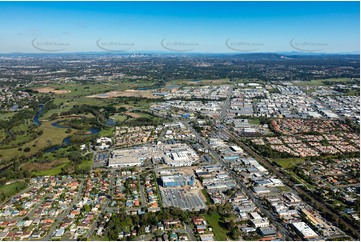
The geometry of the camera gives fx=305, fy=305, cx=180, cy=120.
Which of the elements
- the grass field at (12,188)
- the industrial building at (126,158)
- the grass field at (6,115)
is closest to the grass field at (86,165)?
the industrial building at (126,158)

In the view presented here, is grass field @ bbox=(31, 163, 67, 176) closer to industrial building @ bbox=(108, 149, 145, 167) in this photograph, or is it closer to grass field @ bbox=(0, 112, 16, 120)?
industrial building @ bbox=(108, 149, 145, 167)

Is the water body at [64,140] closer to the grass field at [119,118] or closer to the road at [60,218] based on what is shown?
the grass field at [119,118]

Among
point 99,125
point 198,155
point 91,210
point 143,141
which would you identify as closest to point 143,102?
point 99,125

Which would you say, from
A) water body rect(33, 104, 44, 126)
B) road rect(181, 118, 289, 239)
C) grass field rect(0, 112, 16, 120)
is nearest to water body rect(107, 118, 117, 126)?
water body rect(33, 104, 44, 126)

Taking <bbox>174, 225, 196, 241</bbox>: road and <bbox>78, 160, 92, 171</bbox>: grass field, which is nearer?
<bbox>174, 225, 196, 241</bbox>: road

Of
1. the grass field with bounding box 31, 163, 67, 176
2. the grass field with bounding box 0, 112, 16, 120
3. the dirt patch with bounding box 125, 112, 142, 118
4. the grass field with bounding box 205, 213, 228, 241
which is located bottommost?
the dirt patch with bounding box 125, 112, 142, 118

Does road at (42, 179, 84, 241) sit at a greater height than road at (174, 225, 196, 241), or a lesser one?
lesser

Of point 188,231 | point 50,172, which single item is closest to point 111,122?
point 50,172
